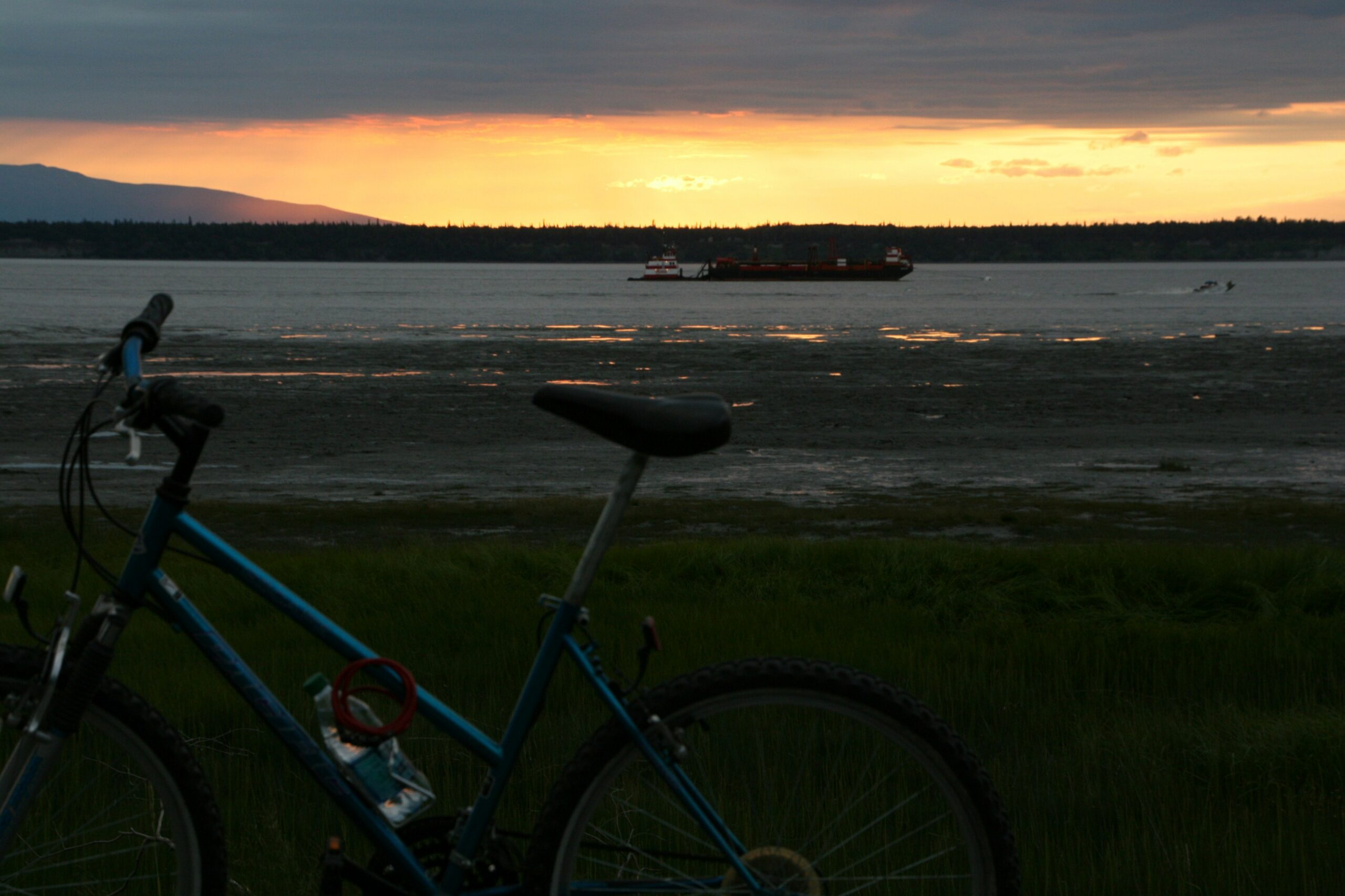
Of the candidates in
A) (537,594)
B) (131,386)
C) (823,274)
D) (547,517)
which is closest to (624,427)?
(131,386)

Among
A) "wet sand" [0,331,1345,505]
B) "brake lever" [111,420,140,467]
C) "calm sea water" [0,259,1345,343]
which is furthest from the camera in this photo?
"calm sea water" [0,259,1345,343]

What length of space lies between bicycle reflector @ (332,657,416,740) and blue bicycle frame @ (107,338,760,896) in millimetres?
23

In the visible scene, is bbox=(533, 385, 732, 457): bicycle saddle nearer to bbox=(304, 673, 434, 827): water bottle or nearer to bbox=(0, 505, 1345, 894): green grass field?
bbox=(304, 673, 434, 827): water bottle

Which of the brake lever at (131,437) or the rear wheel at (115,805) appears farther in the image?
the rear wheel at (115,805)

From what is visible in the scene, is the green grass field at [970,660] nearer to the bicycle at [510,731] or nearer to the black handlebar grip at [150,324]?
the bicycle at [510,731]

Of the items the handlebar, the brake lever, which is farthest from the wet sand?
the brake lever

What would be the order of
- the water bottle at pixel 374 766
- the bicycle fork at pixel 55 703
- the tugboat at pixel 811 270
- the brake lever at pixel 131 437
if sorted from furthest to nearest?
the tugboat at pixel 811 270, the water bottle at pixel 374 766, the bicycle fork at pixel 55 703, the brake lever at pixel 131 437

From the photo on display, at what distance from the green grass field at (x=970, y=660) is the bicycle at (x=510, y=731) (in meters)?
1.01

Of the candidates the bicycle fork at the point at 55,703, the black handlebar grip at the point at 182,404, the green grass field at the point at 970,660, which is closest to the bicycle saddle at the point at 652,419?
the black handlebar grip at the point at 182,404

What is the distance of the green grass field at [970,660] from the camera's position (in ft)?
12.1

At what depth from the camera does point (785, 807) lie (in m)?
3.11

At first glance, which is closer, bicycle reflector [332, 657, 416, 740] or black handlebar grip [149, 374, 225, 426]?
black handlebar grip [149, 374, 225, 426]

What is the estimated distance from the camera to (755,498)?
45.5 feet

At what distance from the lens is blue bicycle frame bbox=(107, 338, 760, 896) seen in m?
2.38
